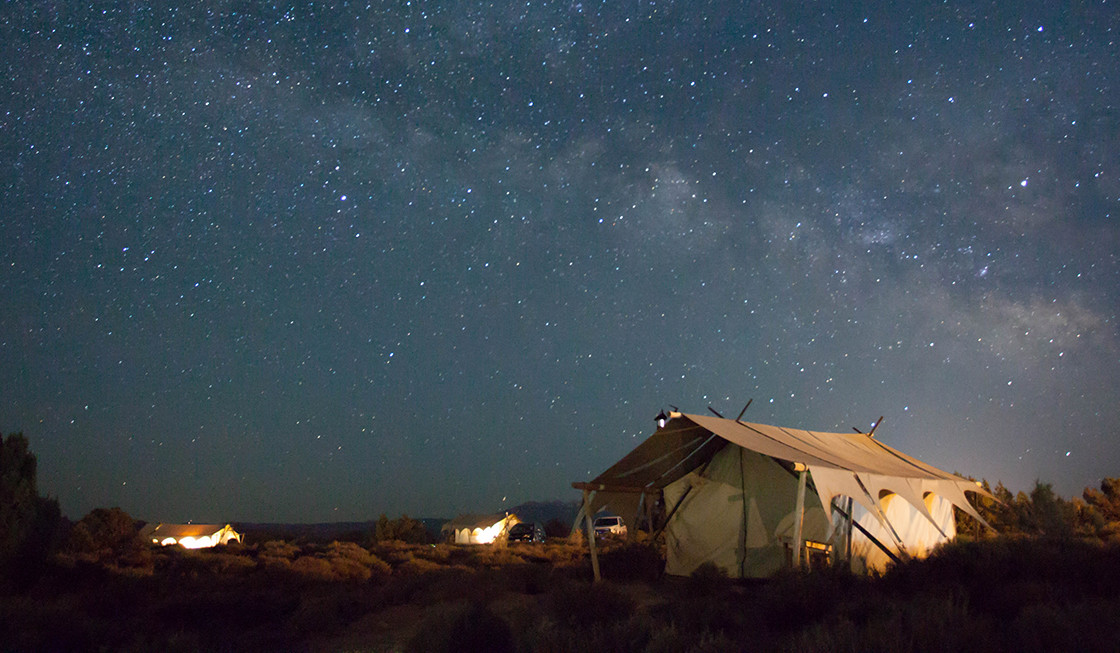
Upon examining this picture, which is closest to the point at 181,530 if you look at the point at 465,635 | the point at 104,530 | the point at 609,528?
the point at 104,530

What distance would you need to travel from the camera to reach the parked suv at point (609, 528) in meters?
32.0

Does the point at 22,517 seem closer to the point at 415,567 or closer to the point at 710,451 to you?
the point at 415,567

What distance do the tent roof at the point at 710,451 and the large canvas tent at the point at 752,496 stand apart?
3cm

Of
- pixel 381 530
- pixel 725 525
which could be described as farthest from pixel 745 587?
pixel 381 530

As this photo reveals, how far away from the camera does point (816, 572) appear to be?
8531mm

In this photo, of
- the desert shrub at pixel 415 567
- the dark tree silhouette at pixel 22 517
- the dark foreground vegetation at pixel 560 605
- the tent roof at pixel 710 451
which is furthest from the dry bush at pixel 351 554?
the tent roof at pixel 710 451

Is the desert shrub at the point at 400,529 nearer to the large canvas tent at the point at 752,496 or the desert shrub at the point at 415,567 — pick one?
the desert shrub at the point at 415,567

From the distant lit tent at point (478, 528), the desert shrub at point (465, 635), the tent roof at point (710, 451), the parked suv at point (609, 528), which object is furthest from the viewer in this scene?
the distant lit tent at point (478, 528)

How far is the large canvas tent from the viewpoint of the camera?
11867mm

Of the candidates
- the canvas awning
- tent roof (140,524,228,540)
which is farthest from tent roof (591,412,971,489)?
tent roof (140,524,228,540)

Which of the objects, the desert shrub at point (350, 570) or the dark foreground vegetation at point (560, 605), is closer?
the dark foreground vegetation at point (560, 605)

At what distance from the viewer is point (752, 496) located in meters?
12.9

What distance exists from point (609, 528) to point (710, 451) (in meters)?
21.9

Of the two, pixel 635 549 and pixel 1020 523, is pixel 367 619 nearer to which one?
pixel 635 549
